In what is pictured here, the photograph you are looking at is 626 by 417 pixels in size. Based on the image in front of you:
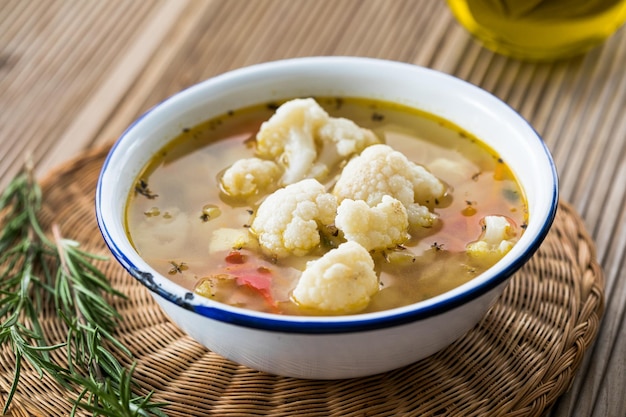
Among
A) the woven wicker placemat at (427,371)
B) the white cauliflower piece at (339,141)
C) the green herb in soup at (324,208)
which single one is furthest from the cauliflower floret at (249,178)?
the woven wicker placemat at (427,371)

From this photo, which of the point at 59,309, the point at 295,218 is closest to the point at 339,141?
the point at 295,218

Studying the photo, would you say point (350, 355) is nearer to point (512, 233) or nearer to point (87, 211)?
point (512, 233)

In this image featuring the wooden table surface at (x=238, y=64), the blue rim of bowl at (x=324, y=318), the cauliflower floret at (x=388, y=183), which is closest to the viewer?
the blue rim of bowl at (x=324, y=318)

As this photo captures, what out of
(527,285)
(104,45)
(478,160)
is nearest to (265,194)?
(478,160)

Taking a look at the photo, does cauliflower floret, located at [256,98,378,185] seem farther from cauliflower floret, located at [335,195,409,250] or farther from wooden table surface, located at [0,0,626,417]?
wooden table surface, located at [0,0,626,417]

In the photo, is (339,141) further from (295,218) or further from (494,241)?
(494,241)

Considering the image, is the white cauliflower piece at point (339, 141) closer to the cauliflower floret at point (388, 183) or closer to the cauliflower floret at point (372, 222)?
the cauliflower floret at point (388, 183)

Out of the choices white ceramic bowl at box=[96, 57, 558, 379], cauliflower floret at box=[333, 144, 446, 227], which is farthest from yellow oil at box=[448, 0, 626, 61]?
cauliflower floret at box=[333, 144, 446, 227]
